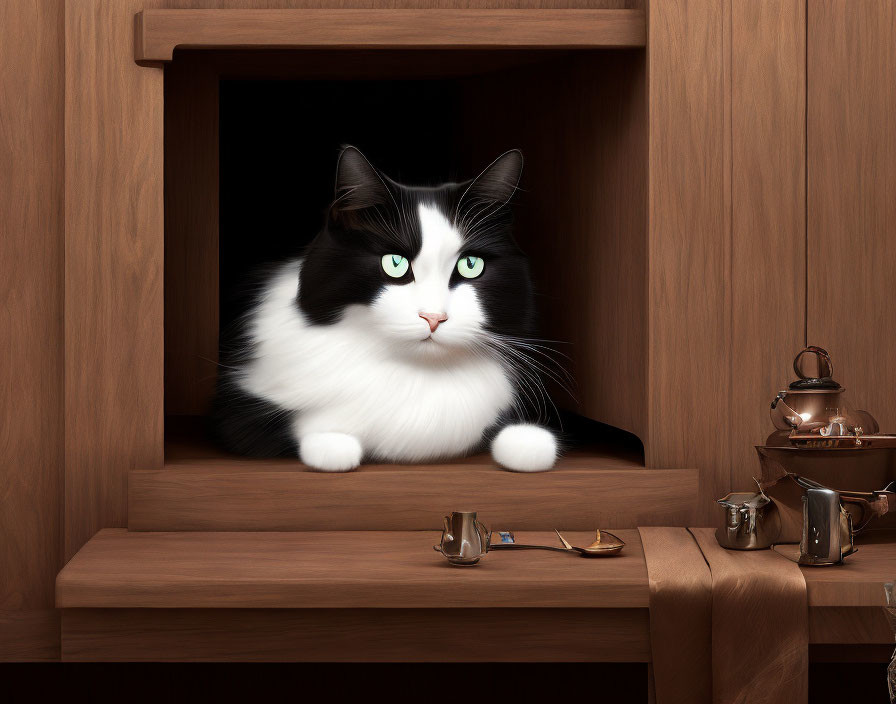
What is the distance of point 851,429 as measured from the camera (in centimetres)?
90

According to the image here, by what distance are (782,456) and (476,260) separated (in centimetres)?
43

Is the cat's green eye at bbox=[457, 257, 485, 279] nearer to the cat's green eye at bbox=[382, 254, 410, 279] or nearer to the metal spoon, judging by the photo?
the cat's green eye at bbox=[382, 254, 410, 279]

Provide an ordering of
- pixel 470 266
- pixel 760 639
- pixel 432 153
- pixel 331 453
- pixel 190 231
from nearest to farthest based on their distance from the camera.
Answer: pixel 760 639 → pixel 331 453 → pixel 470 266 → pixel 190 231 → pixel 432 153

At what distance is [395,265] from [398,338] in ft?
0.29

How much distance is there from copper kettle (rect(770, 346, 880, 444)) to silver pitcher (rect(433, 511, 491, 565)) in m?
0.34

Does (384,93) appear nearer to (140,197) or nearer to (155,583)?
(140,197)

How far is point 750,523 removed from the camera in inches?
34.6

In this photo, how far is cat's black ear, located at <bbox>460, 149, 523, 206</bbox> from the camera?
3.70ft

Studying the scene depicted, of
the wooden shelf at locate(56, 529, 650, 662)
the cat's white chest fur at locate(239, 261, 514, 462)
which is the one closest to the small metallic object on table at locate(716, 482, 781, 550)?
the wooden shelf at locate(56, 529, 650, 662)

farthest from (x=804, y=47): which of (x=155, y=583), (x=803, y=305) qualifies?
(x=155, y=583)

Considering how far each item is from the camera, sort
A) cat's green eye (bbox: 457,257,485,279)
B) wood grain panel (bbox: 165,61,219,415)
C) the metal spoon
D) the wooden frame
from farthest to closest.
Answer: wood grain panel (bbox: 165,61,219,415) < cat's green eye (bbox: 457,257,485,279) < the wooden frame < the metal spoon

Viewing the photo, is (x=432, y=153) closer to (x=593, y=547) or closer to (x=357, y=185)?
(x=357, y=185)

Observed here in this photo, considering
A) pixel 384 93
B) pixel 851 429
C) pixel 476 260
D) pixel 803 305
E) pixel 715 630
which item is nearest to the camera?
pixel 715 630

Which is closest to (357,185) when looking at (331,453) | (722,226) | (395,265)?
(395,265)
